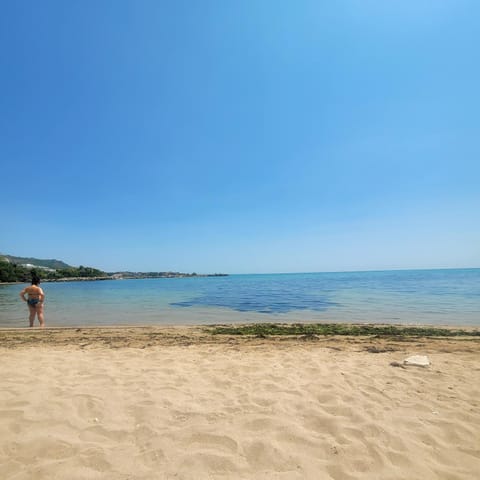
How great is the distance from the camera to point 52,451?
3396 mm

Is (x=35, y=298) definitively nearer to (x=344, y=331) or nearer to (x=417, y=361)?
(x=344, y=331)

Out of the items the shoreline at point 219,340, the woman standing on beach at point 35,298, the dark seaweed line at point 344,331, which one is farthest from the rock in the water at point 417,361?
the woman standing on beach at point 35,298

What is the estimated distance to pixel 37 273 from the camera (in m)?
76.1

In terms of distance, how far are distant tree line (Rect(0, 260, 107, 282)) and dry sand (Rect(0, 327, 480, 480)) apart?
74739 mm

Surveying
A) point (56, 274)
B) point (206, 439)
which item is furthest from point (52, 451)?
point (56, 274)

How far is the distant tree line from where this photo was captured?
302 feet

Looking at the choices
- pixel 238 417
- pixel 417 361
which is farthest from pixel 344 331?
pixel 238 417

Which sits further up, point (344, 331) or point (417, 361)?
point (417, 361)

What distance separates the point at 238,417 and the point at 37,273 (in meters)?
89.0

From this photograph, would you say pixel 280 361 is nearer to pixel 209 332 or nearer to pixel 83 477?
pixel 83 477

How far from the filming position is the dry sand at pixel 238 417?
3.21 m

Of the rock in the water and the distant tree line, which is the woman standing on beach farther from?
the distant tree line

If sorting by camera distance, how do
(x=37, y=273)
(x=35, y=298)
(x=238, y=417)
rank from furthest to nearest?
(x=37, y=273) → (x=35, y=298) → (x=238, y=417)

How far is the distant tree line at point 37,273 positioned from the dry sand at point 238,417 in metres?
74.7
